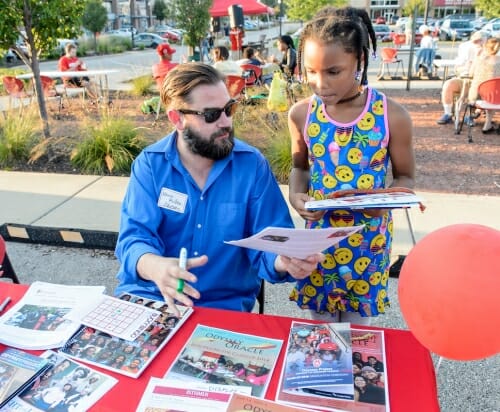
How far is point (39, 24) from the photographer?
6.32m

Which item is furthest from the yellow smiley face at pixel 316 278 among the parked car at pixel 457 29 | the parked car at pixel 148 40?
the parked car at pixel 148 40

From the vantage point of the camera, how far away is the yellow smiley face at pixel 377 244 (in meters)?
1.93

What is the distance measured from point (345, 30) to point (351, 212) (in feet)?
2.36

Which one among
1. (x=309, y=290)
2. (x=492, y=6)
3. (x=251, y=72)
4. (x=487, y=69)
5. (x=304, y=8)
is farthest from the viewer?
(x=304, y=8)

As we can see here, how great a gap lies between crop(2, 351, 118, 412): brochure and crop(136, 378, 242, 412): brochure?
137mm

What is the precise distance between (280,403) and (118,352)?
0.56 m

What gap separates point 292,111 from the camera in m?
2.03

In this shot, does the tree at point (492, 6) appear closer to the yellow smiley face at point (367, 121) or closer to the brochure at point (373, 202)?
the yellow smiley face at point (367, 121)

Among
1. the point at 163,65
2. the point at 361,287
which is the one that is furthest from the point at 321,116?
the point at 163,65

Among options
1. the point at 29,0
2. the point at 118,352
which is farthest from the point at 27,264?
the point at 29,0

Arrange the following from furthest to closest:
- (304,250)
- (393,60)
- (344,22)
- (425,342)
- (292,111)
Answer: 1. (393,60)
2. (292,111)
3. (344,22)
4. (304,250)
5. (425,342)

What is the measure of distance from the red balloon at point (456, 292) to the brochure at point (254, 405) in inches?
16.4

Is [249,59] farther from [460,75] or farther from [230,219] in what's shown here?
[230,219]

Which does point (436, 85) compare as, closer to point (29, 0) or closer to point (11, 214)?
point (29, 0)
